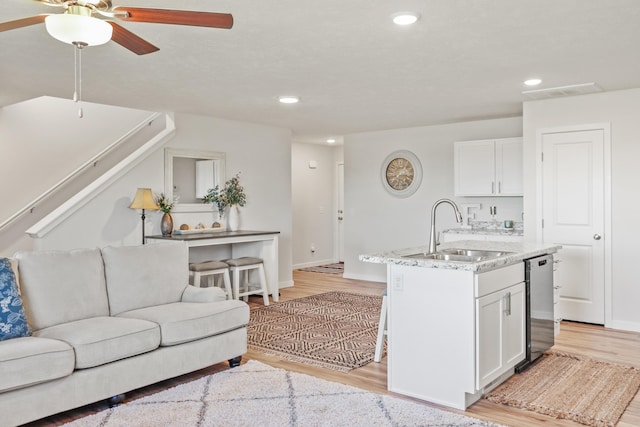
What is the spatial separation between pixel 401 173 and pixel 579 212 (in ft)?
9.01

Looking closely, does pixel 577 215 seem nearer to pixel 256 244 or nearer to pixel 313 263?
pixel 256 244

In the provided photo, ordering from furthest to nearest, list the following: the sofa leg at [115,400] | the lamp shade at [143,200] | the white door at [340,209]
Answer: the white door at [340,209], the lamp shade at [143,200], the sofa leg at [115,400]

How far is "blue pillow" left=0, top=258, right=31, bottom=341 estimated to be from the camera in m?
2.87

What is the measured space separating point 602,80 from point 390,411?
3328 mm

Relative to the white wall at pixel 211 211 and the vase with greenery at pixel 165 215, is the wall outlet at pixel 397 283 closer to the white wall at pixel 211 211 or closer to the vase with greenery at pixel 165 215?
the vase with greenery at pixel 165 215

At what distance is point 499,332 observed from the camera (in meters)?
3.19

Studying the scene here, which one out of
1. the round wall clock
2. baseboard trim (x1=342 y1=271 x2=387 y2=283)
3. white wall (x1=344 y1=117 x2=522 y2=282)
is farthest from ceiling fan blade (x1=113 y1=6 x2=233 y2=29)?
baseboard trim (x1=342 y1=271 x2=387 y2=283)

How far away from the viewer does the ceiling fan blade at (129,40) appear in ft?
7.70

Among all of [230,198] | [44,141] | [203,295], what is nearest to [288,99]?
[230,198]

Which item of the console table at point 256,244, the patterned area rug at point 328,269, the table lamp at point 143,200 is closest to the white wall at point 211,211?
the table lamp at point 143,200

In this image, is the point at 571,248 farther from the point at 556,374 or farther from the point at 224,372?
the point at 224,372

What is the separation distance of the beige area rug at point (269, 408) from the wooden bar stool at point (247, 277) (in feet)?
7.62

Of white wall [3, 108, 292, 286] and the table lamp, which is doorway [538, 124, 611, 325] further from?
the table lamp

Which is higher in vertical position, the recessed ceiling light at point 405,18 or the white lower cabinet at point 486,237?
the recessed ceiling light at point 405,18
